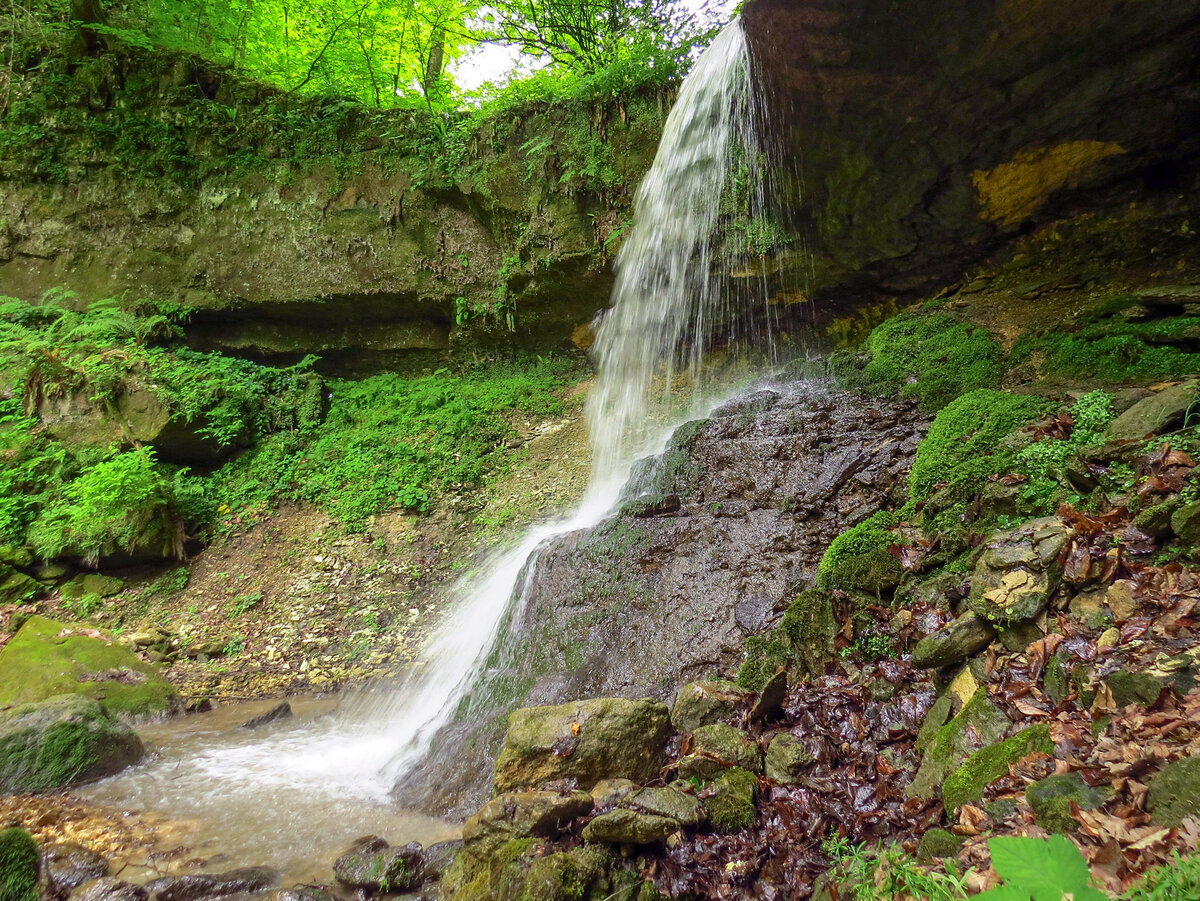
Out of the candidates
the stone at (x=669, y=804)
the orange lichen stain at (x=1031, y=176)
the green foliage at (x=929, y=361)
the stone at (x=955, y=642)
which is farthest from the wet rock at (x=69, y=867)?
the orange lichen stain at (x=1031, y=176)

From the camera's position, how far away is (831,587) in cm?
346

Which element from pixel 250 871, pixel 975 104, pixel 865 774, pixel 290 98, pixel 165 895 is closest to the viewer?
pixel 865 774

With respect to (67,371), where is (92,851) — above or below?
below

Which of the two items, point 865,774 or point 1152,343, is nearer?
point 865,774

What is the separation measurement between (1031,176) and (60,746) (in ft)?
33.9

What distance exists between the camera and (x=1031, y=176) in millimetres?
6059

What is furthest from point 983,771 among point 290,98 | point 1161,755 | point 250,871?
point 290,98

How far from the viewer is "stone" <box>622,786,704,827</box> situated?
2.51 metres

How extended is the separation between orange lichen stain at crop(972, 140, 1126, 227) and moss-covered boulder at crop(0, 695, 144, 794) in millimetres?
9822

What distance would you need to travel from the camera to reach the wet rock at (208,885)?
285 cm

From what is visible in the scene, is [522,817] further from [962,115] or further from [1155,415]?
[962,115]

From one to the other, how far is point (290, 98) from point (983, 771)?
41.0 feet

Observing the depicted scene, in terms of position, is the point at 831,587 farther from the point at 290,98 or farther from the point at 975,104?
the point at 290,98

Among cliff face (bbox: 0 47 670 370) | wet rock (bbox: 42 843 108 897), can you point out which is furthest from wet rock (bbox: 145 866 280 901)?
cliff face (bbox: 0 47 670 370)
